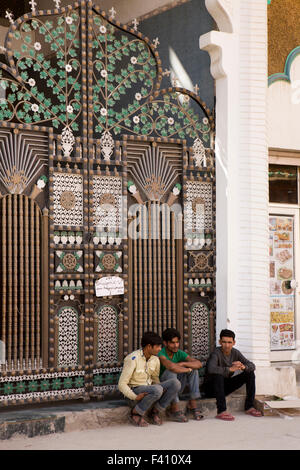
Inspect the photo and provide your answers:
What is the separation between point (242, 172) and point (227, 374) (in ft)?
6.74

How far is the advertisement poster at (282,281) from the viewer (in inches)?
304

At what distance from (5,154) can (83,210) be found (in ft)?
2.89

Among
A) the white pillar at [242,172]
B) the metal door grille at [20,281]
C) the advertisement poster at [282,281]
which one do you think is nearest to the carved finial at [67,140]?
the metal door grille at [20,281]

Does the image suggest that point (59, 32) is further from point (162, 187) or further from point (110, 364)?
point (110, 364)

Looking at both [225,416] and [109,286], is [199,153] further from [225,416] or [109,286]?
[225,416]

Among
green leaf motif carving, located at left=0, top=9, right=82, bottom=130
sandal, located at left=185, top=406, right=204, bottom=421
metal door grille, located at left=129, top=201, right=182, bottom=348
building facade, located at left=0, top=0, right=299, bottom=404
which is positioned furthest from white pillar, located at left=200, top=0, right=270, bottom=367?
green leaf motif carving, located at left=0, top=9, right=82, bottom=130

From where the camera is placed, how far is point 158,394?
5.61 m

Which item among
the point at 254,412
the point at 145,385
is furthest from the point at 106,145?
the point at 254,412

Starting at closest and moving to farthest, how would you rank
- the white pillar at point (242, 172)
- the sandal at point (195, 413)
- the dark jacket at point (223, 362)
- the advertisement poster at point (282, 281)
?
1. the sandal at point (195, 413)
2. the dark jacket at point (223, 362)
3. the white pillar at point (242, 172)
4. the advertisement poster at point (282, 281)

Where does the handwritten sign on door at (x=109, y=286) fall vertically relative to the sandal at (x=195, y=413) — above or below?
above

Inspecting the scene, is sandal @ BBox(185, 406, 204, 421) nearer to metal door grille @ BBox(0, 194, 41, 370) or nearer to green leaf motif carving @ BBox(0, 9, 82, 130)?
metal door grille @ BBox(0, 194, 41, 370)

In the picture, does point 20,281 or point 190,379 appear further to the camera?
point 190,379

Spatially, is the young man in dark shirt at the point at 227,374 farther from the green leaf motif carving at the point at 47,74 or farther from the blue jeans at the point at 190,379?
the green leaf motif carving at the point at 47,74

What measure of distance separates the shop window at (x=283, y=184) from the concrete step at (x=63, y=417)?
2838 millimetres
